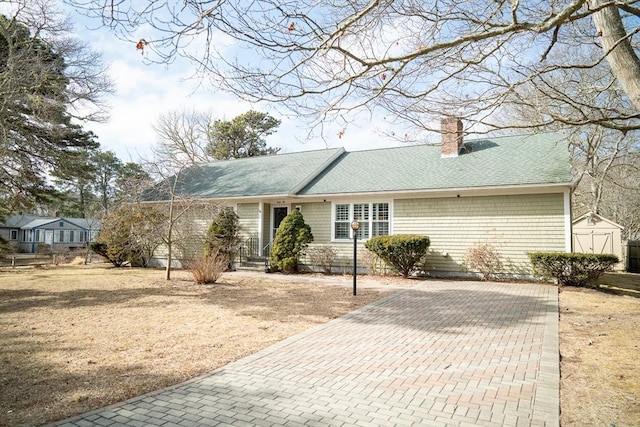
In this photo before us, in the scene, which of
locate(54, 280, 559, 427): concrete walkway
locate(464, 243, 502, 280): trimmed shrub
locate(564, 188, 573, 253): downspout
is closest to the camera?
locate(54, 280, 559, 427): concrete walkway

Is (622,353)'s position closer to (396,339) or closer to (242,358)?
(396,339)

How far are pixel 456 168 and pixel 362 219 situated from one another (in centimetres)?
426

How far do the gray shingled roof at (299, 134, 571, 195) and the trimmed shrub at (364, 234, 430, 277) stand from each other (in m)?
2.09

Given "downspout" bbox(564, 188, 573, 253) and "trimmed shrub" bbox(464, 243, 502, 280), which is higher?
"downspout" bbox(564, 188, 573, 253)

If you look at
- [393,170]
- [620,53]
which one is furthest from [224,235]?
[620,53]

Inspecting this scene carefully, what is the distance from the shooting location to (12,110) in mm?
10594

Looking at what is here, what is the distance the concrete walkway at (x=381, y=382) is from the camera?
11.3 ft

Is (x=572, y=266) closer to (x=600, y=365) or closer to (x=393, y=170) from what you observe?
(x=393, y=170)

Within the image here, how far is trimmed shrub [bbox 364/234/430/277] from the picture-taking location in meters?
13.4

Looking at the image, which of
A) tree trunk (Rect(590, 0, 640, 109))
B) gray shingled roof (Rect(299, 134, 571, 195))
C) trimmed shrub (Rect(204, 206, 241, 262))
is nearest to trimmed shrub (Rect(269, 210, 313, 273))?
gray shingled roof (Rect(299, 134, 571, 195))

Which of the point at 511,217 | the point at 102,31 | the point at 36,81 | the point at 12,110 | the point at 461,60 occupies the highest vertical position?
the point at 36,81

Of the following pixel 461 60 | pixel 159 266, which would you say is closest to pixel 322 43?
pixel 461 60

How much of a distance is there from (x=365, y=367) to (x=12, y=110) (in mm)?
11865

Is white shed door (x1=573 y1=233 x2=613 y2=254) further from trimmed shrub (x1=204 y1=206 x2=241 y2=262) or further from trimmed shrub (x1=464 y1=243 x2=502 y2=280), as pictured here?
trimmed shrub (x1=204 y1=206 x2=241 y2=262)
